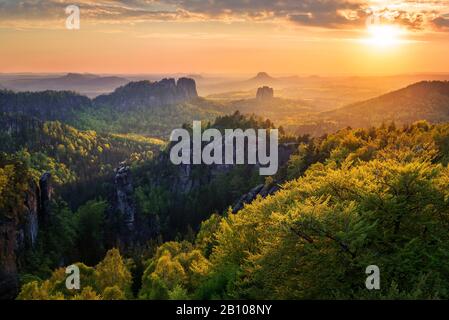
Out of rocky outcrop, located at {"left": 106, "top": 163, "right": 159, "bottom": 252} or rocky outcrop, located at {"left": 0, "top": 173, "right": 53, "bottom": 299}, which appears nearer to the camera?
rocky outcrop, located at {"left": 0, "top": 173, "right": 53, "bottom": 299}

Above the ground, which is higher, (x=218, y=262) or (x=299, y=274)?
(x=299, y=274)

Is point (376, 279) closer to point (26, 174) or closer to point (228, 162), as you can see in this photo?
point (26, 174)

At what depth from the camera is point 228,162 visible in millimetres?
158000

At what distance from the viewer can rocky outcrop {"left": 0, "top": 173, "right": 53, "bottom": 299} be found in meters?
73.1

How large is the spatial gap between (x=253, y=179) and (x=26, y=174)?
61.4 m

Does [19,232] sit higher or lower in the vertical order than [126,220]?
higher

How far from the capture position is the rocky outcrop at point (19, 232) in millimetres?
73062

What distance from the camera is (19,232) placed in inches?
3497

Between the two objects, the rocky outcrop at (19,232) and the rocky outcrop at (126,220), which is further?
the rocky outcrop at (126,220)

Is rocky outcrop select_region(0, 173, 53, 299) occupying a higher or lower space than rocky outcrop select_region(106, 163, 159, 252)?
higher

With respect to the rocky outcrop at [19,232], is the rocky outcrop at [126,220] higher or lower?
lower

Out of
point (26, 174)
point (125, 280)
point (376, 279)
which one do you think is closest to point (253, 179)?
point (26, 174)

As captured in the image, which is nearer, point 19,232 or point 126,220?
point 19,232
